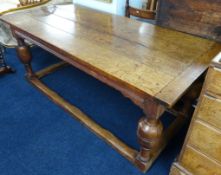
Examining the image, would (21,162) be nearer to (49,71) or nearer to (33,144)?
(33,144)

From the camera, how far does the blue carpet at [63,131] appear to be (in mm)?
1263

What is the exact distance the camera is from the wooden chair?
155cm

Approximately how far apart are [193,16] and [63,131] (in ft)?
3.84

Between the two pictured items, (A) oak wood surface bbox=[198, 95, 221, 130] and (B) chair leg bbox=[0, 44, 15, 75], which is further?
(B) chair leg bbox=[0, 44, 15, 75]

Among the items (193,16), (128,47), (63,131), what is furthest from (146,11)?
(63,131)

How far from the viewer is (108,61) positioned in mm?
1048

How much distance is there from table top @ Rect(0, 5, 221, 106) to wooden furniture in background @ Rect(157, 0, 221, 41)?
0.17ft

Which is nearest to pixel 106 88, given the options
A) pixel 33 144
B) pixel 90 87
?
pixel 90 87

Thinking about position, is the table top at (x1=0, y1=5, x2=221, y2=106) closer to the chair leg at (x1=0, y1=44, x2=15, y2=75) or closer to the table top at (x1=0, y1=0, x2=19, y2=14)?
the chair leg at (x1=0, y1=44, x2=15, y2=75)

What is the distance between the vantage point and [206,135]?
0.89 meters

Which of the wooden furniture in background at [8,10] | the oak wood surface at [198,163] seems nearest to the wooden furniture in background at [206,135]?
the oak wood surface at [198,163]

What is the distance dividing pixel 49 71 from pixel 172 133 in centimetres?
134

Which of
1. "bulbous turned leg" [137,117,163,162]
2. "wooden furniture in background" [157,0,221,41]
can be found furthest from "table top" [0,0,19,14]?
"bulbous turned leg" [137,117,163,162]

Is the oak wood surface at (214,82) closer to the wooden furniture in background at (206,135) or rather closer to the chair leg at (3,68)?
the wooden furniture in background at (206,135)
